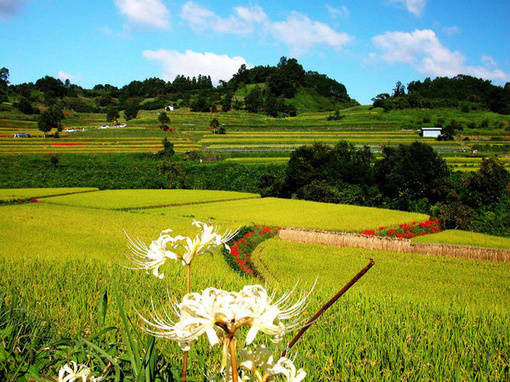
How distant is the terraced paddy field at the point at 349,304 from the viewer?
9.95 feet

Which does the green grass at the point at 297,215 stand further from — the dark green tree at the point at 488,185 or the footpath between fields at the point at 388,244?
the dark green tree at the point at 488,185

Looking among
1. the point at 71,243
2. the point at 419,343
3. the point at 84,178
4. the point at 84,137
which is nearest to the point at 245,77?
the point at 84,137

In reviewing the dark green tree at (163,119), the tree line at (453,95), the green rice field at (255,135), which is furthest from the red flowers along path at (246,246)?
the tree line at (453,95)

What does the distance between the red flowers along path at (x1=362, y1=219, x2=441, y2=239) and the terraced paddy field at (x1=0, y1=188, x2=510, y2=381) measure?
14.1 feet

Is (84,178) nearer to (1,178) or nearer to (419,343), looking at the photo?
(1,178)

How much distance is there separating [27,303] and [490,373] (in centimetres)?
478

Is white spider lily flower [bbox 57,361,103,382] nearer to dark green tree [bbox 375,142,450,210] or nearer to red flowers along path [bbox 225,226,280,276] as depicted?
red flowers along path [bbox 225,226,280,276]

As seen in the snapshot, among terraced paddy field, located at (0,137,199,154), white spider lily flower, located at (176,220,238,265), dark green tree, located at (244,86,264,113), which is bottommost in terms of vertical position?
terraced paddy field, located at (0,137,199,154)

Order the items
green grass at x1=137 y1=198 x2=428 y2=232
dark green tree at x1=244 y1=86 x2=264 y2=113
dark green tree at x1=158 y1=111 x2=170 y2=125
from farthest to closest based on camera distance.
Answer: dark green tree at x1=244 y1=86 x2=264 y2=113 → dark green tree at x1=158 y1=111 x2=170 y2=125 → green grass at x1=137 y1=198 x2=428 y2=232

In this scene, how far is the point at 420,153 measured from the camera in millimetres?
27422

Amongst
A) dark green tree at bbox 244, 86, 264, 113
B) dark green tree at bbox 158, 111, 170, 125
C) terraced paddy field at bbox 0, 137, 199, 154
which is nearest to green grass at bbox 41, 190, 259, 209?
terraced paddy field at bbox 0, 137, 199, 154

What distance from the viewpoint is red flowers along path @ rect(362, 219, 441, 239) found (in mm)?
17289

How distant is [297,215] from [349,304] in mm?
16345

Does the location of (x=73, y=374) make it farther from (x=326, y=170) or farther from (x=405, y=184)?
(x=326, y=170)
